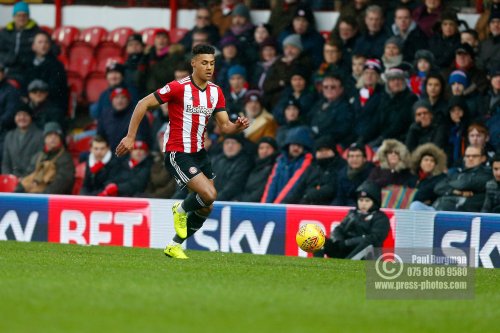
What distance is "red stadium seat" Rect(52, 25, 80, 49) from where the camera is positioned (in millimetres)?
21750

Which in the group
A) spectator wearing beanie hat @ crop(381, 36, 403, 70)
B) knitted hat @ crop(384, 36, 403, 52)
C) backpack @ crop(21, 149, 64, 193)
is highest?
knitted hat @ crop(384, 36, 403, 52)

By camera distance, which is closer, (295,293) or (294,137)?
(295,293)

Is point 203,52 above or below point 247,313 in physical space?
above

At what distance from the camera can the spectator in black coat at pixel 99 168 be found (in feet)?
60.2

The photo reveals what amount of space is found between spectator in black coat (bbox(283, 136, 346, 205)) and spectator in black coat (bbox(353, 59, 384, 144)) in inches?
21.5

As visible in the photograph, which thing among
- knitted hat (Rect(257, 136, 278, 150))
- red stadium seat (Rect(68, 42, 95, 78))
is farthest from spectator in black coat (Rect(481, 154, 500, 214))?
red stadium seat (Rect(68, 42, 95, 78))

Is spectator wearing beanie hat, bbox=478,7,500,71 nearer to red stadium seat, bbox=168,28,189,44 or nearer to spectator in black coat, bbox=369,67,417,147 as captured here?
spectator in black coat, bbox=369,67,417,147

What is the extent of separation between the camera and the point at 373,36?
57.7 ft

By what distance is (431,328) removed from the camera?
8.13 m

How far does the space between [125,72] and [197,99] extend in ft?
25.7

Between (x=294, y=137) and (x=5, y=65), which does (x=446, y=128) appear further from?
(x=5, y=65)

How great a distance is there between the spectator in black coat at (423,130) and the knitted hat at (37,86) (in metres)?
6.75

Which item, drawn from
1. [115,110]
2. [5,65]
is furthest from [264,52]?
[5,65]

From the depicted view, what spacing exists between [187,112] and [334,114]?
4911 mm
